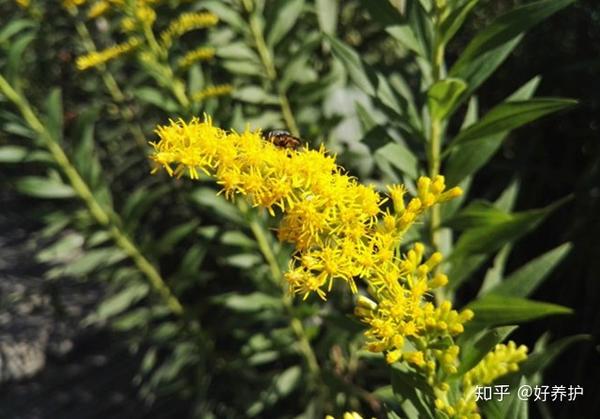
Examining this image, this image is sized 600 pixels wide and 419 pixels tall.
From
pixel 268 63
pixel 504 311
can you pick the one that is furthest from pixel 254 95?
pixel 504 311

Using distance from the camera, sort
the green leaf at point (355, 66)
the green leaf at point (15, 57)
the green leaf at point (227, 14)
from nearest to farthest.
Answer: the green leaf at point (355, 66) < the green leaf at point (15, 57) < the green leaf at point (227, 14)

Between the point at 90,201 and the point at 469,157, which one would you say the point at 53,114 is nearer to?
the point at 90,201

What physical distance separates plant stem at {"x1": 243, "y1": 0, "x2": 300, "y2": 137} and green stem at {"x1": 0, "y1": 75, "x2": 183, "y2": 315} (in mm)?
664

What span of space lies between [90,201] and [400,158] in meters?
1.12

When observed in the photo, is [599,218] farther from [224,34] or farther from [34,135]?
[34,135]

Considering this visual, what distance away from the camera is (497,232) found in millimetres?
1412

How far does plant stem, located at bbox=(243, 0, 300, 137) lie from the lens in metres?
2.04

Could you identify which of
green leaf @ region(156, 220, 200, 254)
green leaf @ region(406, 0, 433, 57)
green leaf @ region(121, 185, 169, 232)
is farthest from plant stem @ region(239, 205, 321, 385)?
green leaf @ region(406, 0, 433, 57)

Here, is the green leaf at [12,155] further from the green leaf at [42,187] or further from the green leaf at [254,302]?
the green leaf at [254,302]

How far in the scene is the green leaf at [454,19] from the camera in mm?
1275

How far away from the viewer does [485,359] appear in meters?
1.26

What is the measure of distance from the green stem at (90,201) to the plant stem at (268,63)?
66 cm

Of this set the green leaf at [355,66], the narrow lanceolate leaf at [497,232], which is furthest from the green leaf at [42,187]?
the narrow lanceolate leaf at [497,232]

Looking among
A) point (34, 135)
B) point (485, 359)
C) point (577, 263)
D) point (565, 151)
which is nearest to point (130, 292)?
point (34, 135)
